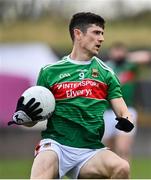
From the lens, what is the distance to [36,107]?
27.4 ft

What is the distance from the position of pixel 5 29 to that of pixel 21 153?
6.74m

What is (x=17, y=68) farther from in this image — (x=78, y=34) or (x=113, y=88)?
(x=113, y=88)

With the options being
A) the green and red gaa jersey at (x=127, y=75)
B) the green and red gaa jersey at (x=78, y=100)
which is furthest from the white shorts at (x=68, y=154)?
the green and red gaa jersey at (x=127, y=75)

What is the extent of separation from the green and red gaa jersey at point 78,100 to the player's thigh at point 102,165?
166 millimetres

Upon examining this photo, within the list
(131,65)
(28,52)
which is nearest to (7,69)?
(28,52)

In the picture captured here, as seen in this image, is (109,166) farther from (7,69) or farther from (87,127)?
(7,69)

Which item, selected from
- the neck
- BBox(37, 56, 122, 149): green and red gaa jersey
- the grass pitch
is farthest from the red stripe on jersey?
the grass pitch

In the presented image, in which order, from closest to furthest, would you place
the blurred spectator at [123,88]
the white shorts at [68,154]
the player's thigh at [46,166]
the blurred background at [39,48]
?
the player's thigh at [46,166]
the white shorts at [68,154]
the blurred spectator at [123,88]
the blurred background at [39,48]

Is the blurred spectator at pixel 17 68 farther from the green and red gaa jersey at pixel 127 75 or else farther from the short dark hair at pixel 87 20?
the short dark hair at pixel 87 20

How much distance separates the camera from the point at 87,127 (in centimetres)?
845

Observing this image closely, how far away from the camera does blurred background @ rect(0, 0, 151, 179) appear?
71.7 feet

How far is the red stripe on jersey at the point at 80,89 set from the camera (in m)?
8.45

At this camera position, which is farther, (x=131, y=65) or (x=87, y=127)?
(x=131, y=65)

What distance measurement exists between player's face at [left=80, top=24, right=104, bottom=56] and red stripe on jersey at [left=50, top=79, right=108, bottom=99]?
308mm
